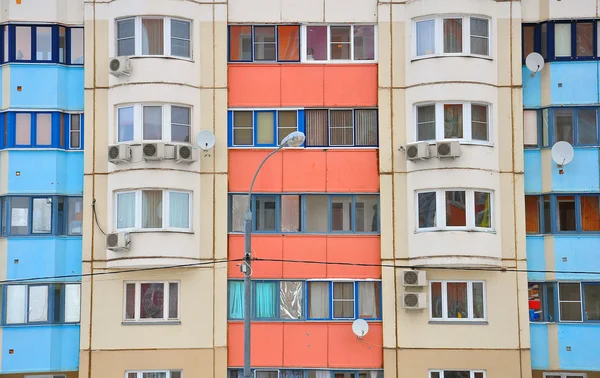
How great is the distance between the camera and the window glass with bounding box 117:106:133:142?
3212 centimetres

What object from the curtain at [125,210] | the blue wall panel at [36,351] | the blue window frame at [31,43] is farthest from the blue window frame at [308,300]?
the blue window frame at [31,43]

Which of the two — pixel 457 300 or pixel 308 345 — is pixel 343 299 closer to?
pixel 308 345

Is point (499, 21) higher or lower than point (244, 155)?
higher

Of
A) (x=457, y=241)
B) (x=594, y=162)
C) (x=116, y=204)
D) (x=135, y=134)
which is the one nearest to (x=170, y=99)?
(x=135, y=134)

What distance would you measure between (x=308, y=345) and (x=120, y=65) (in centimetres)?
1082

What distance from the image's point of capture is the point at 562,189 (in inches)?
1271

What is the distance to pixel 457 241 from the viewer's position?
102 feet

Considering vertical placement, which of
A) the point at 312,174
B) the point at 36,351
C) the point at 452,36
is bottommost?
the point at 36,351

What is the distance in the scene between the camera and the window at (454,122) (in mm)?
31812

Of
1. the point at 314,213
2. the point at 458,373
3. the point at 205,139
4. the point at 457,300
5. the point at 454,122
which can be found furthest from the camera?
the point at 314,213

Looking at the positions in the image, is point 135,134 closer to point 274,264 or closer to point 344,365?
point 274,264

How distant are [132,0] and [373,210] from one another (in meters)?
10.4

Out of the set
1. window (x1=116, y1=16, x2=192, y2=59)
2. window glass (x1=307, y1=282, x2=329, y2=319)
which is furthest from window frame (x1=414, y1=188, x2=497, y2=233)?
window (x1=116, y1=16, x2=192, y2=59)

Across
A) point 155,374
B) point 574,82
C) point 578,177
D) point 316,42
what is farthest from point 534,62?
point 155,374
